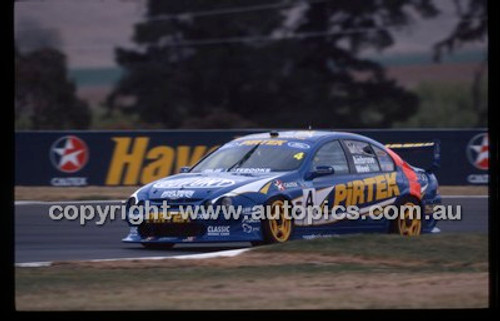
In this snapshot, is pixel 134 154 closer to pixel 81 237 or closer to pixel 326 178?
pixel 81 237

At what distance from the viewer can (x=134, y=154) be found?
22250 mm

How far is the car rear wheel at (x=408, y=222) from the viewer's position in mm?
13934

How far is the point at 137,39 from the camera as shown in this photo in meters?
38.2

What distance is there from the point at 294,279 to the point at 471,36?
88.9ft

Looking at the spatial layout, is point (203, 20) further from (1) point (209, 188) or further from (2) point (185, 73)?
(1) point (209, 188)

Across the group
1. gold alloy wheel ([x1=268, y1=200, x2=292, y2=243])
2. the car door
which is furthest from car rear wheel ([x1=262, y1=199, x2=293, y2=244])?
the car door

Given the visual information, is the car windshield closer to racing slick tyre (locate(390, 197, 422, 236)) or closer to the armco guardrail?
racing slick tyre (locate(390, 197, 422, 236))

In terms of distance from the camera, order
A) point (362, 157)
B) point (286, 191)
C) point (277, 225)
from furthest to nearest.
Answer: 1. point (362, 157)
2. point (286, 191)
3. point (277, 225)

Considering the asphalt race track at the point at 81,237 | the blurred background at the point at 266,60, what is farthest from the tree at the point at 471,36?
the asphalt race track at the point at 81,237

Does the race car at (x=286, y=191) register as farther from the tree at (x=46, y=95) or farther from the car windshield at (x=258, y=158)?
the tree at (x=46, y=95)

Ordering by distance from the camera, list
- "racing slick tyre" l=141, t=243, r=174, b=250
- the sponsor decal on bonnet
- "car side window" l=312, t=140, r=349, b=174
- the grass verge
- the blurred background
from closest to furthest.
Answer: the grass verge → the sponsor decal on bonnet → "racing slick tyre" l=141, t=243, r=174, b=250 → "car side window" l=312, t=140, r=349, b=174 → the blurred background

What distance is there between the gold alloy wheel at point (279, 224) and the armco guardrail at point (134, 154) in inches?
367

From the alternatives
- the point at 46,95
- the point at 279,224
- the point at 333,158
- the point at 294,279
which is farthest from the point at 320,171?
the point at 46,95

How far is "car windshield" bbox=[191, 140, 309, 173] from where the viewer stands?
13438 mm
